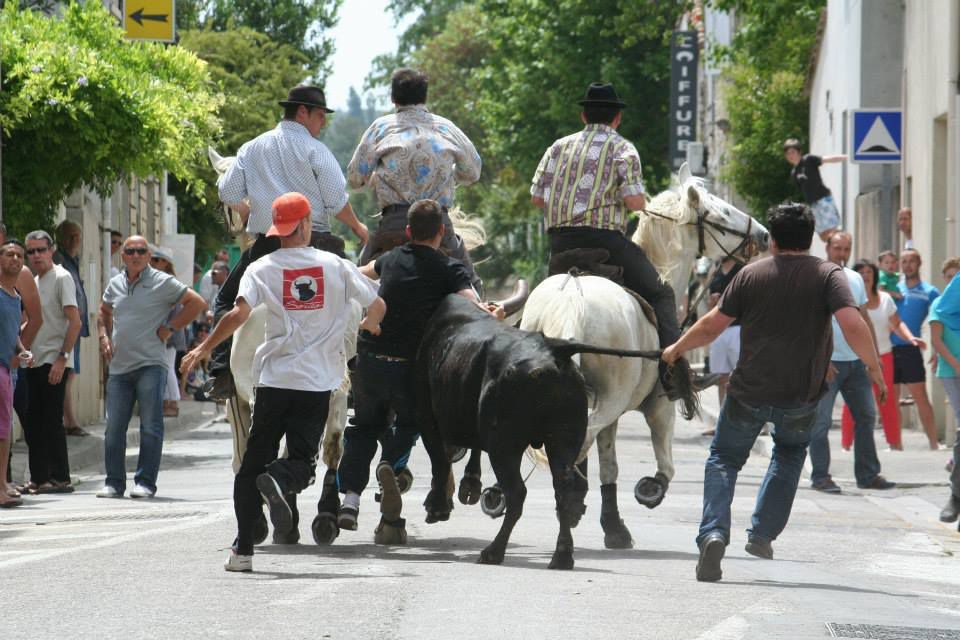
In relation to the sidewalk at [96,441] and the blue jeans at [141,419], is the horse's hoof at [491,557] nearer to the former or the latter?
the blue jeans at [141,419]

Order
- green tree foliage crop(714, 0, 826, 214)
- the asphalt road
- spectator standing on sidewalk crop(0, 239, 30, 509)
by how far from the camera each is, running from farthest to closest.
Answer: green tree foliage crop(714, 0, 826, 214) < spectator standing on sidewalk crop(0, 239, 30, 509) < the asphalt road

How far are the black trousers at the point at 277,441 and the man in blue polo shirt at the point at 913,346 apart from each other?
430 inches

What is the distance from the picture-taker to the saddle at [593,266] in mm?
11477

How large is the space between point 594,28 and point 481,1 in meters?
3.97

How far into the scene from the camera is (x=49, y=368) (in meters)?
15.6

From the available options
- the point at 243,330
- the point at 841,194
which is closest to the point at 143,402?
the point at 243,330

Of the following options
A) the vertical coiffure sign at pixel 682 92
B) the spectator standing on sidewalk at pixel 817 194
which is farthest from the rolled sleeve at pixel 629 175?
the vertical coiffure sign at pixel 682 92

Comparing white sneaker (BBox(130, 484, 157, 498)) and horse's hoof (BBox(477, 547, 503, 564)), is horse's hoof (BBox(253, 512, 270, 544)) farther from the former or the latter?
white sneaker (BBox(130, 484, 157, 498))

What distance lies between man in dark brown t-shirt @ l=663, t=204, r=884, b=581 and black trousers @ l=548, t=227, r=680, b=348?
1948 millimetres

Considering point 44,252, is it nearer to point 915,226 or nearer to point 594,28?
point 915,226

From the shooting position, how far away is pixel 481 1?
167 feet

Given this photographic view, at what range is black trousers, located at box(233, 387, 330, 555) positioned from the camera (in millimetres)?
9344

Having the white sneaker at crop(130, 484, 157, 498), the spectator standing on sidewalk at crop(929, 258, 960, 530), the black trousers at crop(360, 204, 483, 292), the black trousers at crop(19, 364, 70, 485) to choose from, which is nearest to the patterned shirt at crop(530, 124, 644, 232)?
the black trousers at crop(360, 204, 483, 292)

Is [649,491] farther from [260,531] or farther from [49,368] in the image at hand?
[49,368]
